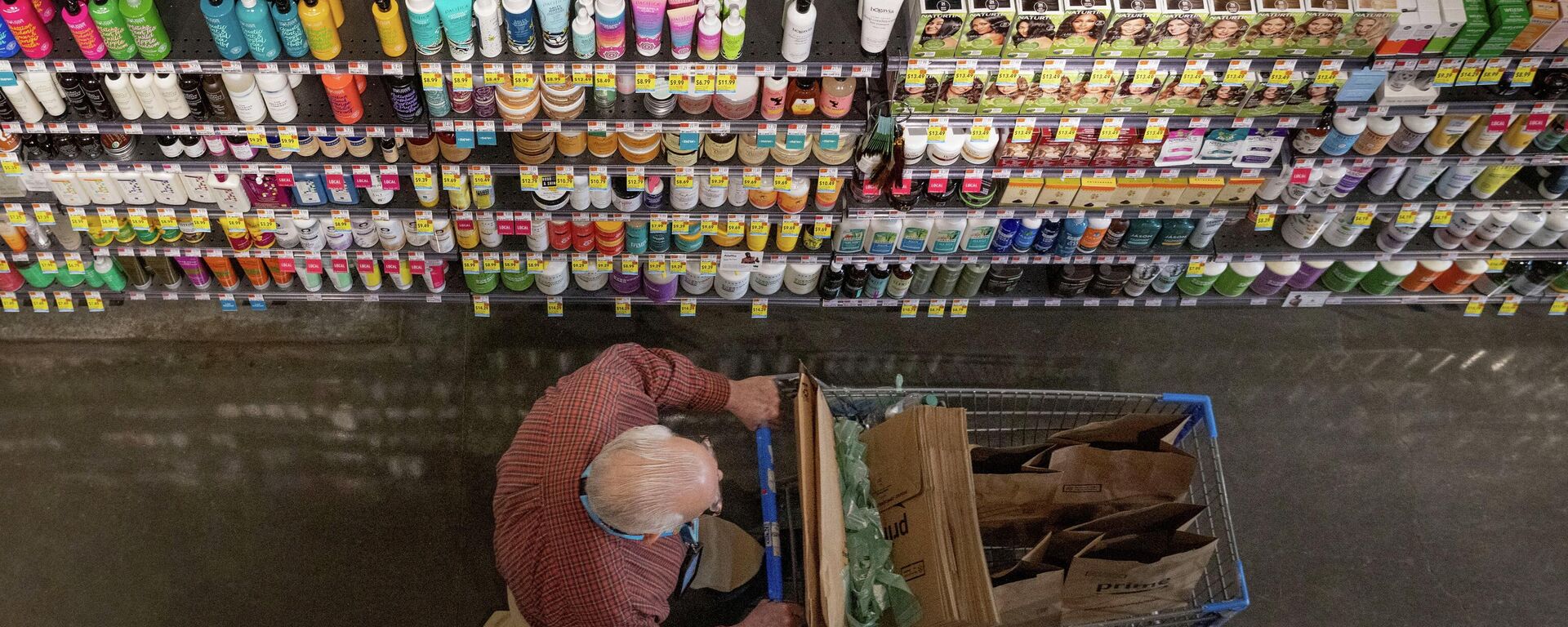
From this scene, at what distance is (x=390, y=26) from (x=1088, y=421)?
9.18ft

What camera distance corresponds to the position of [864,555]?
3.58m

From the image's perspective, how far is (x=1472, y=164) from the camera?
4535 mm

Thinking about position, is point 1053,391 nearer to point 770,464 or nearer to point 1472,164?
point 770,464

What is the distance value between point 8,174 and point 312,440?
1.46 m

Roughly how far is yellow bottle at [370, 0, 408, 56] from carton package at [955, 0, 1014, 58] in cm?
167

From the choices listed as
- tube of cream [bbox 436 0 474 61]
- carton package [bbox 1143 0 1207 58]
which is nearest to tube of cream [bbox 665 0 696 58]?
tube of cream [bbox 436 0 474 61]

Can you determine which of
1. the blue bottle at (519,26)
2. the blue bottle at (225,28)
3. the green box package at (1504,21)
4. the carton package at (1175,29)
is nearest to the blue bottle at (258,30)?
the blue bottle at (225,28)

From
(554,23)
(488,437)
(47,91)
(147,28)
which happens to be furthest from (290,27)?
(488,437)

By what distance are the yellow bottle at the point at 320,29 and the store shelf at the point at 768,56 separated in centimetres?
26

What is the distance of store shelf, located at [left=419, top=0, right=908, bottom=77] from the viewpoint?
368cm

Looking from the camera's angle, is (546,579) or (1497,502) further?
(1497,502)

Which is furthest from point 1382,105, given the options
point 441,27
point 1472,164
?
point 441,27

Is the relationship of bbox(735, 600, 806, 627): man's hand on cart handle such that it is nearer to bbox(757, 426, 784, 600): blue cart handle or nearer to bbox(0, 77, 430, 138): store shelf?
bbox(757, 426, 784, 600): blue cart handle

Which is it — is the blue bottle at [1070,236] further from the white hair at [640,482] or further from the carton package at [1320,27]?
the white hair at [640,482]
